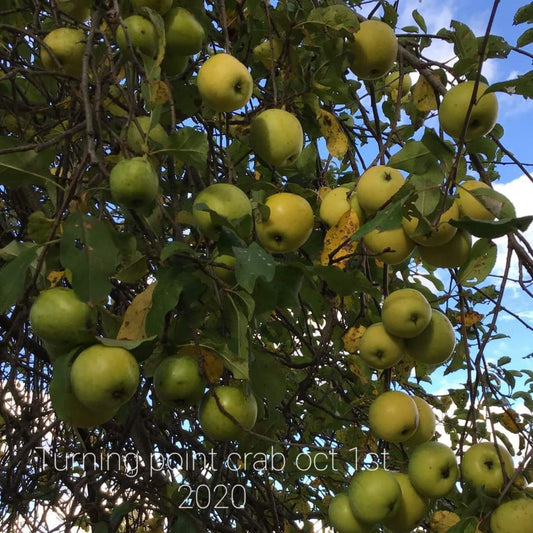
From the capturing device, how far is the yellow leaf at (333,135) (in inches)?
74.6

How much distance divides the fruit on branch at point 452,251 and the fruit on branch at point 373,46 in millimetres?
657

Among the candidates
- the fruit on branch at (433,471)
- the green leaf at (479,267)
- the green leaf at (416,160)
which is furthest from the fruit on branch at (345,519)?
the green leaf at (416,160)

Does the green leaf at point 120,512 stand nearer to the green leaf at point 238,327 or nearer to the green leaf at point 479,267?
the green leaf at point 238,327

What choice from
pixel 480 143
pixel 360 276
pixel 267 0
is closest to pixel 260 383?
pixel 360 276

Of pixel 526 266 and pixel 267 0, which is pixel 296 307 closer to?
pixel 526 266

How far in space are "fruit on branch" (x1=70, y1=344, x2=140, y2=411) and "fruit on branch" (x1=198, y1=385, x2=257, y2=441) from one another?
249mm

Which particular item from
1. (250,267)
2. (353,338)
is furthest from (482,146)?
(250,267)

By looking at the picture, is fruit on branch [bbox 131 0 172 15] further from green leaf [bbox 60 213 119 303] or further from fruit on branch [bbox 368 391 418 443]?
fruit on branch [bbox 368 391 418 443]

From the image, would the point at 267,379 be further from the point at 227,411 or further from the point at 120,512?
the point at 120,512

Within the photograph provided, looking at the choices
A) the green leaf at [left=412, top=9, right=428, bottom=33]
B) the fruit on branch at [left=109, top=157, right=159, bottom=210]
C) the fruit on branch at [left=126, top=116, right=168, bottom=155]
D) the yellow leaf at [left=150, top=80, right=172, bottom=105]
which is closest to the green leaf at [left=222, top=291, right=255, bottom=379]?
the fruit on branch at [left=109, top=157, right=159, bottom=210]

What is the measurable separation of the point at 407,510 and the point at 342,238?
0.79 meters

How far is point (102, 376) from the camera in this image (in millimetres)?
1114

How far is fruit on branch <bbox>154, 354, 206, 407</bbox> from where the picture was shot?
1289mm

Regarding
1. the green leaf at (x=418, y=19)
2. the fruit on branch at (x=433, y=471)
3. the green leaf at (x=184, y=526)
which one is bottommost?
the green leaf at (x=184, y=526)
